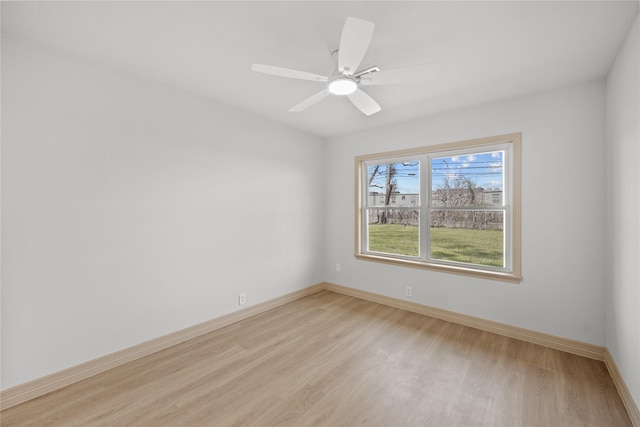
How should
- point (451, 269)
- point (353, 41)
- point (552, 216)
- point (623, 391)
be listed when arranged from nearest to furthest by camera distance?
1. point (353, 41)
2. point (623, 391)
3. point (552, 216)
4. point (451, 269)

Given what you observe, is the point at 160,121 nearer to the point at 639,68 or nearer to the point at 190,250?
the point at 190,250

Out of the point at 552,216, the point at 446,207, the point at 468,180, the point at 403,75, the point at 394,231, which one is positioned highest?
the point at 403,75

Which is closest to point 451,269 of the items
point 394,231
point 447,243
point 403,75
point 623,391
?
point 447,243

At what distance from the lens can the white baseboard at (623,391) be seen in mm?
1595

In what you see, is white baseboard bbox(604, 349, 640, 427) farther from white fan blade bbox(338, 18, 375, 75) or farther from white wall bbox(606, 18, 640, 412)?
white fan blade bbox(338, 18, 375, 75)

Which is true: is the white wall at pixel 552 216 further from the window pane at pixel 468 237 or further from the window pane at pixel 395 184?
the window pane at pixel 395 184

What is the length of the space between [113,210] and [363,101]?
229 centimetres

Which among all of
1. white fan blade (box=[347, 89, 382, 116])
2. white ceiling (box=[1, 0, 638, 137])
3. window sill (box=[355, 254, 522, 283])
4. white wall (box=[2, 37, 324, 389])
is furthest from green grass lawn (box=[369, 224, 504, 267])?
white fan blade (box=[347, 89, 382, 116])

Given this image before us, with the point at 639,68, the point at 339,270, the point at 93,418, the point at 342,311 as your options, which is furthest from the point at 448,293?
the point at 93,418

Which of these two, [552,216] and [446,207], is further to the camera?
[446,207]

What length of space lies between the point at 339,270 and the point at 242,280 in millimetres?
1639

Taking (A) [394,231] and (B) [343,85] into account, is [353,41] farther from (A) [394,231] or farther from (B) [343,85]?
(A) [394,231]

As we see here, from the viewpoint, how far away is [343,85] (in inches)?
74.2

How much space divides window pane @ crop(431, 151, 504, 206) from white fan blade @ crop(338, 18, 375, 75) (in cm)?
215
